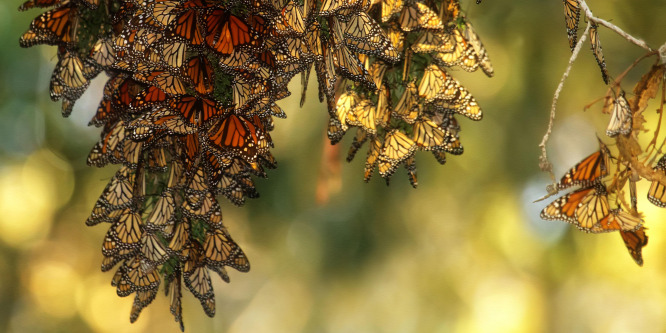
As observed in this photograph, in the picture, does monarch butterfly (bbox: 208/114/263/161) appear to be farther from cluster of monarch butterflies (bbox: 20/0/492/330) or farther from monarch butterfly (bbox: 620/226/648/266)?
monarch butterfly (bbox: 620/226/648/266)

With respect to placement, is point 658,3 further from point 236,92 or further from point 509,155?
point 236,92

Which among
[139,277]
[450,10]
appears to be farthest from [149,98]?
[450,10]

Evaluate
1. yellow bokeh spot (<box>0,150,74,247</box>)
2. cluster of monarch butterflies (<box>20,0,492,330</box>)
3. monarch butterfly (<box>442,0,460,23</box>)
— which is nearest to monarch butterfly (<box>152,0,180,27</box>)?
cluster of monarch butterflies (<box>20,0,492,330</box>)

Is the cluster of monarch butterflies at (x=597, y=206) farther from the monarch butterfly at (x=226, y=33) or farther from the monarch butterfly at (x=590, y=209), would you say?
the monarch butterfly at (x=226, y=33)

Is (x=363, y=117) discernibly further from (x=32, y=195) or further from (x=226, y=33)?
(x=32, y=195)

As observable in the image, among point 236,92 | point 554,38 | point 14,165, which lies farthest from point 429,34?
point 14,165

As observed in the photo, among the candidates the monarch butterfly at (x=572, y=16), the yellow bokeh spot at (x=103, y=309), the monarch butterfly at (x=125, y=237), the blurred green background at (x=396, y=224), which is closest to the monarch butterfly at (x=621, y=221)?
the monarch butterfly at (x=572, y=16)

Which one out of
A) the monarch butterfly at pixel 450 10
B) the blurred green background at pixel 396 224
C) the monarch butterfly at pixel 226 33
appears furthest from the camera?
the blurred green background at pixel 396 224
